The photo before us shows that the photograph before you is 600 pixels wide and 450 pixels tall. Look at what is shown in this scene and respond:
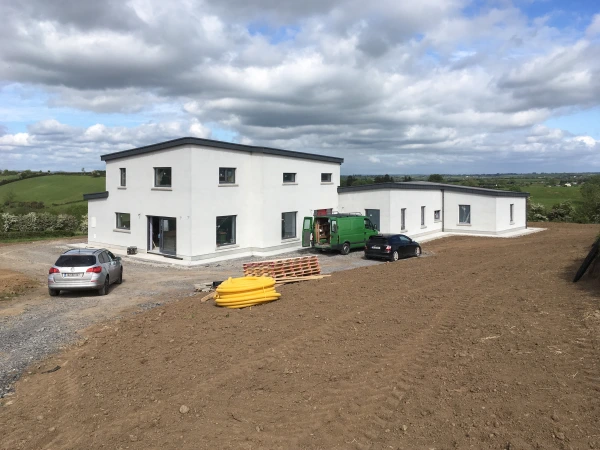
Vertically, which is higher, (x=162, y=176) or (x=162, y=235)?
(x=162, y=176)

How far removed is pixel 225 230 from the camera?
80.2ft

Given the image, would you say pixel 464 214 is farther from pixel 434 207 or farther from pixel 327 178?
pixel 327 178

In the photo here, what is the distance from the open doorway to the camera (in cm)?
2372

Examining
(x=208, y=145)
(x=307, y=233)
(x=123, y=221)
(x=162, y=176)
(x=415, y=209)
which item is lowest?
(x=307, y=233)

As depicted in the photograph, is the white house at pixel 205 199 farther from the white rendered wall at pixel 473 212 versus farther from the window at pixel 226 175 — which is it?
the white rendered wall at pixel 473 212

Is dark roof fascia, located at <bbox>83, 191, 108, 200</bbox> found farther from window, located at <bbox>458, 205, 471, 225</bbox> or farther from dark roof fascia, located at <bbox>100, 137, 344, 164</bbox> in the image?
window, located at <bbox>458, 205, 471, 225</bbox>

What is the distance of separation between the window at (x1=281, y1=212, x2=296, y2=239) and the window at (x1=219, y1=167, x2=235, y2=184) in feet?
12.7

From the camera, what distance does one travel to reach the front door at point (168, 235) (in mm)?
23642

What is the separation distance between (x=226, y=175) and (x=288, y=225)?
16.7 feet

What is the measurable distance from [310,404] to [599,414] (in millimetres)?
3604

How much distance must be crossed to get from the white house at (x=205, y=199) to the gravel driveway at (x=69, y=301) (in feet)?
4.82

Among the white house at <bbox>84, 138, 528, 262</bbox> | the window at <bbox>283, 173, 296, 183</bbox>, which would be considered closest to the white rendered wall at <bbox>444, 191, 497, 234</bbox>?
the white house at <bbox>84, 138, 528, 262</bbox>

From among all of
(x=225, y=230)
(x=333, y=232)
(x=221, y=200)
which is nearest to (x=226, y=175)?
(x=221, y=200)

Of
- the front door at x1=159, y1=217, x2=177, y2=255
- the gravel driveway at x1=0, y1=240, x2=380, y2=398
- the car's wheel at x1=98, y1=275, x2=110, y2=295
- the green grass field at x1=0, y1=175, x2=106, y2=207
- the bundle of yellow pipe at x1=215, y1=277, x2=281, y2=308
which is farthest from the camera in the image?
the green grass field at x1=0, y1=175, x2=106, y2=207
